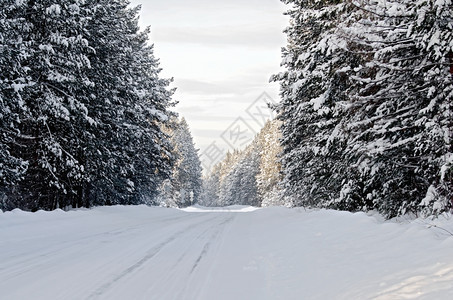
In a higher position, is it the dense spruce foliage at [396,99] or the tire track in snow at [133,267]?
the dense spruce foliage at [396,99]

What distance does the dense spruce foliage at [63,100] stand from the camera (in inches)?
498

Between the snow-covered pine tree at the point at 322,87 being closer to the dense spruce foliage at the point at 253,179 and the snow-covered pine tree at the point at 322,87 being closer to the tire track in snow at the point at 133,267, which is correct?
the tire track in snow at the point at 133,267

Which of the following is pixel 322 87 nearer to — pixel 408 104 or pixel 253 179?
pixel 408 104

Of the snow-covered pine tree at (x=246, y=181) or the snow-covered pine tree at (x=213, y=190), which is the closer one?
the snow-covered pine tree at (x=246, y=181)

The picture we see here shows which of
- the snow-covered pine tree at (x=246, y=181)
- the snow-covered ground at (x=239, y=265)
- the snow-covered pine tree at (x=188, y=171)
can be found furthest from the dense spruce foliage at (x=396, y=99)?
the snow-covered pine tree at (x=246, y=181)

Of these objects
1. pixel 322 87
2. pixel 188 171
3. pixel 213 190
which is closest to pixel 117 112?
pixel 322 87

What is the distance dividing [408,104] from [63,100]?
13.1 m

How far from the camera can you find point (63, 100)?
15.3 m

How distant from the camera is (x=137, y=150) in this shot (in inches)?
952

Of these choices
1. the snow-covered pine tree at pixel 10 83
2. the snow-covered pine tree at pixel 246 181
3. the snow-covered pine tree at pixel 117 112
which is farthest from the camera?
the snow-covered pine tree at pixel 246 181

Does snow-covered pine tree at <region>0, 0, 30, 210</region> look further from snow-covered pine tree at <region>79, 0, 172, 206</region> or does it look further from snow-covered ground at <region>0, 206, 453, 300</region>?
snow-covered ground at <region>0, 206, 453, 300</region>

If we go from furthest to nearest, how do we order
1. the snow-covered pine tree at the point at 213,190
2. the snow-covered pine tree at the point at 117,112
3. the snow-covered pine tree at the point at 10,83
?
1. the snow-covered pine tree at the point at 213,190
2. the snow-covered pine tree at the point at 117,112
3. the snow-covered pine tree at the point at 10,83

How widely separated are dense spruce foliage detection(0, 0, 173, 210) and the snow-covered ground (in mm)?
5541

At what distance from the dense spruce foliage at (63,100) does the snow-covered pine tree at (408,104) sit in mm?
10850
